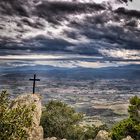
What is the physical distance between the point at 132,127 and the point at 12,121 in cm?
2179

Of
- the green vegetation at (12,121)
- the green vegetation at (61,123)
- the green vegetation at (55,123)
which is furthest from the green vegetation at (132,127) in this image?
the green vegetation at (12,121)

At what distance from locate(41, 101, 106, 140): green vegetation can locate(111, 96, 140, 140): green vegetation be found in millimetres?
10268

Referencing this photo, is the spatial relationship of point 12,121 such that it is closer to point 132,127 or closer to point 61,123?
point 132,127

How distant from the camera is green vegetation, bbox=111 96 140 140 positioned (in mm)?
35653

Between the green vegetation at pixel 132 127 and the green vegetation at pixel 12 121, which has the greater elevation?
the green vegetation at pixel 12 121

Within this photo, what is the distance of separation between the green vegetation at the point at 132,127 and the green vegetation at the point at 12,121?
20.5 meters

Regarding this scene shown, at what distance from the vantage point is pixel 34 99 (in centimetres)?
2709

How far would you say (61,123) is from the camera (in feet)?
155

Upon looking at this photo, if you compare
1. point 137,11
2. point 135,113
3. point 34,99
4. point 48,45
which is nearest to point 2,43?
point 48,45

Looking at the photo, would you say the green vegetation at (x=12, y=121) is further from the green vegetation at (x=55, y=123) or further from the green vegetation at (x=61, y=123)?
the green vegetation at (x=61, y=123)

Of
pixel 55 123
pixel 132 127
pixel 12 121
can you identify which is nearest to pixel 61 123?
pixel 55 123

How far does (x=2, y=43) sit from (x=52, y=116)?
2696 inches

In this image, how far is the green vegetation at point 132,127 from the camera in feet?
117

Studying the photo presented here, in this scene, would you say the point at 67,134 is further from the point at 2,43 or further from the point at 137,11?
the point at 2,43
